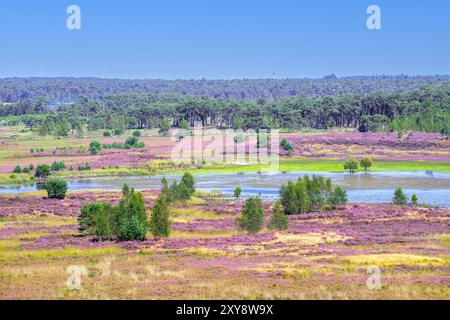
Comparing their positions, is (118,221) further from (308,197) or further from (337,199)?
(337,199)

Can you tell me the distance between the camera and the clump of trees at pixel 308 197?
63938 millimetres

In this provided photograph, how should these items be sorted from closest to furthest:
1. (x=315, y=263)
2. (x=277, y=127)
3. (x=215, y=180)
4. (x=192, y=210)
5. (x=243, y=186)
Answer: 1. (x=315, y=263)
2. (x=192, y=210)
3. (x=243, y=186)
4. (x=215, y=180)
5. (x=277, y=127)

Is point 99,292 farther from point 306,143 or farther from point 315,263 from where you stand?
point 306,143

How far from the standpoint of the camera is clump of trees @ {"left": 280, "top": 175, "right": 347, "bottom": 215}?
63938 mm

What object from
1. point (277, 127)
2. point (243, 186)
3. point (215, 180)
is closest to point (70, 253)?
point (243, 186)

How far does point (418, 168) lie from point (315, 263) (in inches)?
2815

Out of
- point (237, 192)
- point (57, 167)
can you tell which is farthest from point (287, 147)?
point (237, 192)

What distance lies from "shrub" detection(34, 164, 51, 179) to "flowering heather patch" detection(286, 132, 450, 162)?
46.6 m

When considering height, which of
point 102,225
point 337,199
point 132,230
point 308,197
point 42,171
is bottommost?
point 132,230

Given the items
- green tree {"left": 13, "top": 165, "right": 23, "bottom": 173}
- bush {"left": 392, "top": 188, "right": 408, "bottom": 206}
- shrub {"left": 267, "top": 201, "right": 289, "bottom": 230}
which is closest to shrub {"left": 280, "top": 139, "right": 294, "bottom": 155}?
green tree {"left": 13, "top": 165, "right": 23, "bottom": 173}

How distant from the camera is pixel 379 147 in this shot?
5354 inches

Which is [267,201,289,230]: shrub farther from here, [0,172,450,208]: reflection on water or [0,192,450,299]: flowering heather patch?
[0,172,450,208]: reflection on water

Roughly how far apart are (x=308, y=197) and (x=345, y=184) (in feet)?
71.9

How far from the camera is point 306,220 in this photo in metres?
60.6
